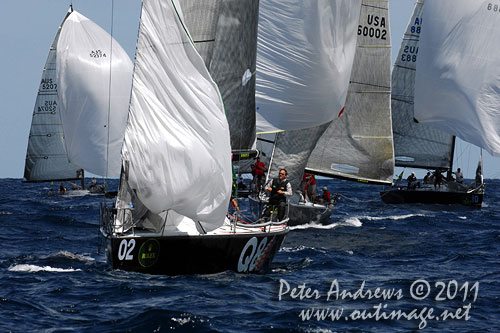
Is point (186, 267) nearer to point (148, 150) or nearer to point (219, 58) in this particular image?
point (148, 150)

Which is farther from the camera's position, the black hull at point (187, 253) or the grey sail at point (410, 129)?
the grey sail at point (410, 129)

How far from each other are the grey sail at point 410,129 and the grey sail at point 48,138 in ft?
61.5

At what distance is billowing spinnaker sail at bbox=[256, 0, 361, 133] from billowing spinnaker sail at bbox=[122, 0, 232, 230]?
7044mm

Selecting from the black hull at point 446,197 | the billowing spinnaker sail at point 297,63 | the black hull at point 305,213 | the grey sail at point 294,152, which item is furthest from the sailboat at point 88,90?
the billowing spinnaker sail at point 297,63

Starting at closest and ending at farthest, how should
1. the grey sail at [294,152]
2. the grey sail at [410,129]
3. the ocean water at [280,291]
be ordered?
the ocean water at [280,291], the grey sail at [294,152], the grey sail at [410,129]

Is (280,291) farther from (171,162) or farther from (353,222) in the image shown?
(353,222)

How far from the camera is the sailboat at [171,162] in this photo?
611 inches

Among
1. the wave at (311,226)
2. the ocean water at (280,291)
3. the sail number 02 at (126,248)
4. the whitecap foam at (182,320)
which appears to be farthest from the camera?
the wave at (311,226)

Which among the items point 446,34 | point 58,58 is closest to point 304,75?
point 446,34

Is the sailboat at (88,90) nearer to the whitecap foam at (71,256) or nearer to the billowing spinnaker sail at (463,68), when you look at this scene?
the billowing spinnaker sail at (463,68)

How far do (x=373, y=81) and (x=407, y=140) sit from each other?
442 inches

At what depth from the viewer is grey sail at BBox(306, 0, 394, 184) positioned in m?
32.3

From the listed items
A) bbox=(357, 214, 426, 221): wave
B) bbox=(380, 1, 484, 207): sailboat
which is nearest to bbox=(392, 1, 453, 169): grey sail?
bbox=(380, 1, 484, 207): sailboat

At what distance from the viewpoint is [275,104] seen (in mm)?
23047
